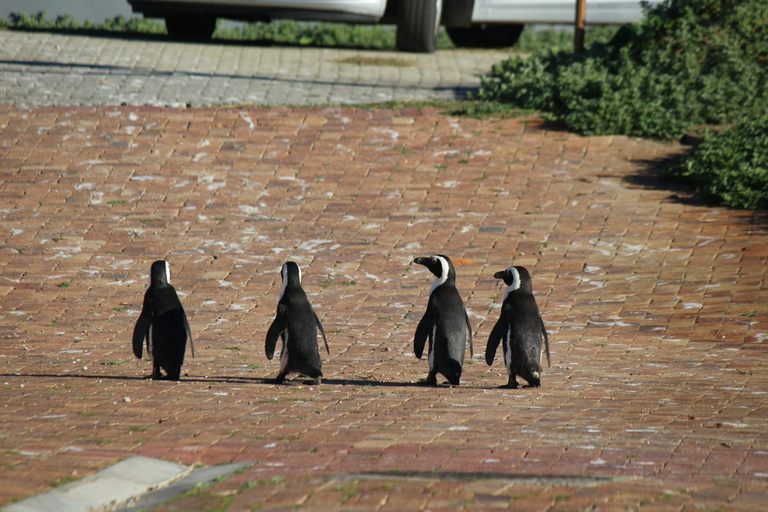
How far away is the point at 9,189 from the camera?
9797mm

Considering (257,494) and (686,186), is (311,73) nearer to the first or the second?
(686,186)

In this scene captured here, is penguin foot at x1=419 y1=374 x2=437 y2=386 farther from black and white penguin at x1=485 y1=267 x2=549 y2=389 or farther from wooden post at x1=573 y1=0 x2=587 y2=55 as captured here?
wooden post at x1=573 y1=0 x2=587 y2=55

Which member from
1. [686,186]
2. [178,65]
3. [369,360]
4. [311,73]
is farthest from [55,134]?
[686,186]

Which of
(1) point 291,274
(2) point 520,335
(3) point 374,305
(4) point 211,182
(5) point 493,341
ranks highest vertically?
(1) point 291,274

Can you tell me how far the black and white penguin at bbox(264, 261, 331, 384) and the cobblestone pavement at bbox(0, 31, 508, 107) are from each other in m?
6.53

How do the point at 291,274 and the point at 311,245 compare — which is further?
the point at 311,245

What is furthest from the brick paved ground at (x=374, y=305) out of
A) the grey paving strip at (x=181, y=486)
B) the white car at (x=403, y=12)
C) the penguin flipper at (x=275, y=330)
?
the white car at (x=403, y=12)

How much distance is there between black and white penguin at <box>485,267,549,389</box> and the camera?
5719 millimetres

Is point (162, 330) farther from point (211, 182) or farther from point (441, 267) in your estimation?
point (211, 182)

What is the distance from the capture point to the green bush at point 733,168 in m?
9.71

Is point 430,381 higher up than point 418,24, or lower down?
lower down

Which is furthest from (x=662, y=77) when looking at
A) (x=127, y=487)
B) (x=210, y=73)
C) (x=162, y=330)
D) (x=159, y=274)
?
(x=127, y=487)

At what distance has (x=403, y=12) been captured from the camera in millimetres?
13680

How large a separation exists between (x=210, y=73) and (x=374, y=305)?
6481 mm
